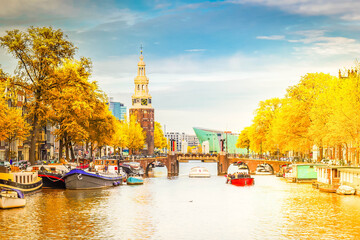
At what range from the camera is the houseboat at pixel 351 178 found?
68375 mm

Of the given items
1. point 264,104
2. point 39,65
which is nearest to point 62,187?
point 39,65

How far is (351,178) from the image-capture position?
232ft

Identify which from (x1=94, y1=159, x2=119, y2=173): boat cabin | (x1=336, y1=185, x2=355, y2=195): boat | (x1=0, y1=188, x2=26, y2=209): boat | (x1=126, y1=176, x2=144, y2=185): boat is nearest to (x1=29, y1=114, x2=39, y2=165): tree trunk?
(x1=94, y1=159, x2=119, y2=173): boat cabin

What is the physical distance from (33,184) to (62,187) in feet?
34.9

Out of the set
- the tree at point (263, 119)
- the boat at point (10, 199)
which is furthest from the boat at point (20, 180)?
the tree at point (263, 119)

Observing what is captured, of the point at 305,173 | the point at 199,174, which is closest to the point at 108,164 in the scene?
the point at 305,173

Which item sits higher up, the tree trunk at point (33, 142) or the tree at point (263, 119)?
the tree at point (263, 119)

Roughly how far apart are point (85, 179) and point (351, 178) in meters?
35.4

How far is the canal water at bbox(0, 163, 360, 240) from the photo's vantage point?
43.3 metres

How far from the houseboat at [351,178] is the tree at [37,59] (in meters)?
40.4

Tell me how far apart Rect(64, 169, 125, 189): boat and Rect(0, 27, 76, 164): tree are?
5.77m

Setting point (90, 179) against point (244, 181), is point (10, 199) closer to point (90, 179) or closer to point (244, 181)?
point (90, 179)

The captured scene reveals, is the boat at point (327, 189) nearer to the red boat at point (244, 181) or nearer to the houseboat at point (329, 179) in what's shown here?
the houseboat at point (329, 179)

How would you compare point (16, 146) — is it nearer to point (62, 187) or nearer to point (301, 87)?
point (62, 187)
